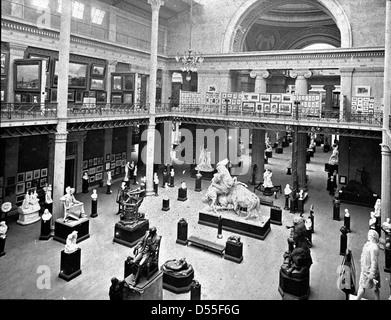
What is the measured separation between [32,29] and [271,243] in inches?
543

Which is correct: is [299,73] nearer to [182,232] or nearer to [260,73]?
[260,73]

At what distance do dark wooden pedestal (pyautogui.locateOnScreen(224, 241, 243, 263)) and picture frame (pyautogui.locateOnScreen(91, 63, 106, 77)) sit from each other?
40.2ft

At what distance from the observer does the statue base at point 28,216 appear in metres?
12.5

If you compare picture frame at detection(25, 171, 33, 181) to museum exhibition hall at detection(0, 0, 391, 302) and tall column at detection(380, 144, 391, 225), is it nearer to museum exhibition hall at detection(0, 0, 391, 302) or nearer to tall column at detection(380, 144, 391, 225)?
museum exhibition hall at detection(0, 0, 391, 302)

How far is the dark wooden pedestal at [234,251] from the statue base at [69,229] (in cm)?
530

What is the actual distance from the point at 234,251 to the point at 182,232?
7.02 ft

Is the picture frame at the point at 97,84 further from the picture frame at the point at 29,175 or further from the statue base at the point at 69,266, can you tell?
the statue base at the point at 69,266

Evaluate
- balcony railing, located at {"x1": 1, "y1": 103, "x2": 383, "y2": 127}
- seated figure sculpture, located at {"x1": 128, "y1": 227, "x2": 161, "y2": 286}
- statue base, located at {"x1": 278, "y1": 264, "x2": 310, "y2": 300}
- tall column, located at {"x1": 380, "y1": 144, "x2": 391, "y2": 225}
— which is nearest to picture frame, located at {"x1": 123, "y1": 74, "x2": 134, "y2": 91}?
balcony railing, located at {"x1": 1, "y1": 103, "x2": 383, "y2": 127}

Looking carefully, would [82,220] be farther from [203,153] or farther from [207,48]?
[207,48]

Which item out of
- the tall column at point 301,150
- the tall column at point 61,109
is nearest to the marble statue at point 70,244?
the tall column at point 61,109

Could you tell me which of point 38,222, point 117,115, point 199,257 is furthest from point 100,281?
point 117,115

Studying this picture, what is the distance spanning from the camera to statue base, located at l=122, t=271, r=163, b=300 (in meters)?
7.01
